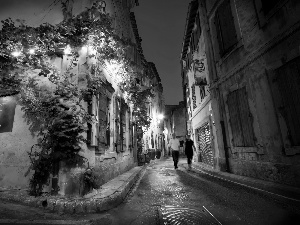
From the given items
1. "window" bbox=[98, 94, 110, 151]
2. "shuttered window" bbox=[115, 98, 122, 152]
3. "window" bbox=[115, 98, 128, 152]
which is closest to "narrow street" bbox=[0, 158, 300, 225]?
"window" bbox=[98, 94, 110, 151]

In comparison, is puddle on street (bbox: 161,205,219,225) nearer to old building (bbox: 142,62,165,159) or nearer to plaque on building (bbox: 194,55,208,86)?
plaque on building (bbox: 194,55,208,86)

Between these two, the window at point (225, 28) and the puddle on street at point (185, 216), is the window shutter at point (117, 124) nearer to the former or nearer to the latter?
the puddle on street at point (185, 216)

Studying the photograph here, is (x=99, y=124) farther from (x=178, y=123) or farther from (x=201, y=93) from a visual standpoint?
(x=178, y=123)

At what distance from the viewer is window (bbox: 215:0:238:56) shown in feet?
28.5

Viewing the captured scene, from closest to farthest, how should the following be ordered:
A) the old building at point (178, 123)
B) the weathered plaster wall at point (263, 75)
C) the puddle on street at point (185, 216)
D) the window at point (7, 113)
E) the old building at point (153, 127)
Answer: the puddle on street at point (185, 216)
the weathered plaster wall at point (263, 75)
the window at point (7, 113)
the old building at point (153, 127)
the old building at point (178, 123)

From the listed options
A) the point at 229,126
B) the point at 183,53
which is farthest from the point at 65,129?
the point at 183,53

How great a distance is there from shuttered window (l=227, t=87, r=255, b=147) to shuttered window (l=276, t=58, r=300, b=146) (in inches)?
66.4

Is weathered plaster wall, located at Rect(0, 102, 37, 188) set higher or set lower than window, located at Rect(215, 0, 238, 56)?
lower

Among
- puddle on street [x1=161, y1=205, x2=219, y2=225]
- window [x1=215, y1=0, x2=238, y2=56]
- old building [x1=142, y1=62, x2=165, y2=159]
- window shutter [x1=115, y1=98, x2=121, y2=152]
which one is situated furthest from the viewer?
old building [x1=142, y1=62, x2=165, y2=159]

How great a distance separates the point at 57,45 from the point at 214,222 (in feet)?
22.1

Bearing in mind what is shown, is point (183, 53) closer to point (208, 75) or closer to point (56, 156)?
point (208, 75)

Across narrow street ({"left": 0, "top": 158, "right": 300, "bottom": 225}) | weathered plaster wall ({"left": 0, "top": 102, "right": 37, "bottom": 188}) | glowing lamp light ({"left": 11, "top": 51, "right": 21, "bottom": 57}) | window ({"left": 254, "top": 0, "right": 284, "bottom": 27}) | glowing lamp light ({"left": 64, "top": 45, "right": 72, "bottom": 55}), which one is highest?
window ({"left": 254, "top": 0, "right": 284, "bottom": 27})

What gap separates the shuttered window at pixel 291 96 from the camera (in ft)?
18.2

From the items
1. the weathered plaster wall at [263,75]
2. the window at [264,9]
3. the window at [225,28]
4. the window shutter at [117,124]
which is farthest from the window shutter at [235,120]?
the window shutter at [117,124]
